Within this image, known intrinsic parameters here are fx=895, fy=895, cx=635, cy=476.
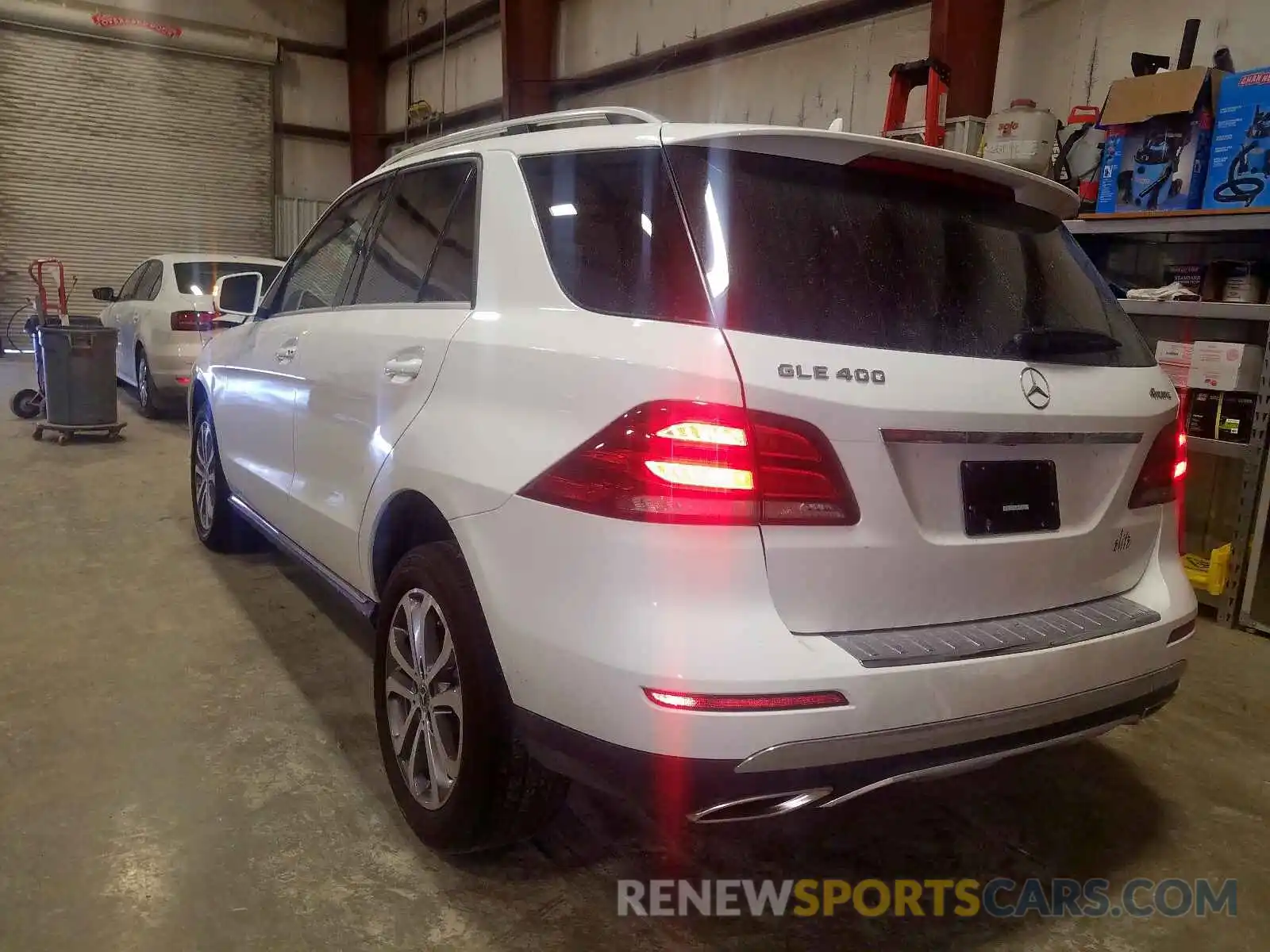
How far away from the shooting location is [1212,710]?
9.92ft

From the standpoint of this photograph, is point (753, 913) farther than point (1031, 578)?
Yes

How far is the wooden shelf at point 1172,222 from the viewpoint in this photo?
3635mm

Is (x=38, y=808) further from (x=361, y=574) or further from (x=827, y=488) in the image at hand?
(x=827, y=488)

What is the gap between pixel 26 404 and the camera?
7906 mm

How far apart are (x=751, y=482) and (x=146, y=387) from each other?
8.19m

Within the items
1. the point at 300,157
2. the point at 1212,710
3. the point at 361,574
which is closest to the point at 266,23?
the point at 300,157

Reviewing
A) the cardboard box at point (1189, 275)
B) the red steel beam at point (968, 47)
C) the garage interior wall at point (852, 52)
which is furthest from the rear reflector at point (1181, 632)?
the red steel beam at point (968, 47)

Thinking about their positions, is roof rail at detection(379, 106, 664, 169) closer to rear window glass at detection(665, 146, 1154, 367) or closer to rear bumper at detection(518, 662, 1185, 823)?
rear window glass at detection(665, 146, 1154, 367)

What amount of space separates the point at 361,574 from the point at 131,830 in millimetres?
768

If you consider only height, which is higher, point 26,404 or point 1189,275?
point 1189,275

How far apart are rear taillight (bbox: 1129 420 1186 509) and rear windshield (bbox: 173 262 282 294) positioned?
7411 millimetres

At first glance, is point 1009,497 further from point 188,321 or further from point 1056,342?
point 188,321

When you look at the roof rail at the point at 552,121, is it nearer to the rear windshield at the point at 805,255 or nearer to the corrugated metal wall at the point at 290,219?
the rear windshield at the point at 805,255

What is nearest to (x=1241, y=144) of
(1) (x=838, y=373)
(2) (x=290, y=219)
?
(1) (x=838, y=373)
